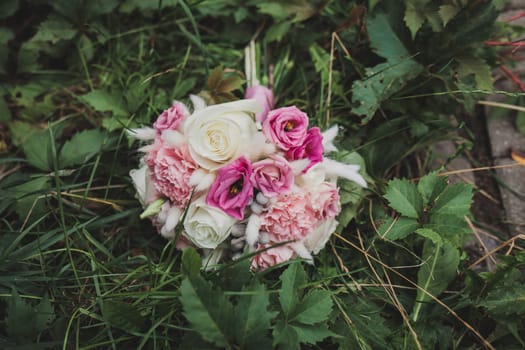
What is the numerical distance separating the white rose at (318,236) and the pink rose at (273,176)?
151mm

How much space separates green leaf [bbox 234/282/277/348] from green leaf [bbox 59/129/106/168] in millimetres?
730

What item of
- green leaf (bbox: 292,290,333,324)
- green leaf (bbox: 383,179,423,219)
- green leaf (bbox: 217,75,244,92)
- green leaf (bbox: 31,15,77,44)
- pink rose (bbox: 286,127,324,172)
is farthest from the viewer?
green leaf (bbox: 31,15,77,44)

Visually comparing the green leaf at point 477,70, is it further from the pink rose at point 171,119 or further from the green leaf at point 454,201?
the pink rose at point 171,119

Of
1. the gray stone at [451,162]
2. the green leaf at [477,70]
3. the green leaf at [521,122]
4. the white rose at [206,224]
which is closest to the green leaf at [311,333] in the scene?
the white rose at [206,224]

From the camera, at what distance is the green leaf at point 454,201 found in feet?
3.94

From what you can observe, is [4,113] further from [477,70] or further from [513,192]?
[513,192]

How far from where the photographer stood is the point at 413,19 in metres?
1.36

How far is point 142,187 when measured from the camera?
1196 mm

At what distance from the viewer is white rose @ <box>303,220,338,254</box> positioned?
1159mm

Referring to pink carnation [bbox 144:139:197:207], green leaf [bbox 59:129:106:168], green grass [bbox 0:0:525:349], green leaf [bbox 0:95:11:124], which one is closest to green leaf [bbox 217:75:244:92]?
green grass [bbox 0:0:525:349]

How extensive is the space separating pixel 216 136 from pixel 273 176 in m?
0.16

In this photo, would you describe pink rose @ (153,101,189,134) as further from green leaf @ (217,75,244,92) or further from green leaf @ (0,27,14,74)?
green leaf @ (0,27,14,74)

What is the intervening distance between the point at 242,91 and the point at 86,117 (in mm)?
532

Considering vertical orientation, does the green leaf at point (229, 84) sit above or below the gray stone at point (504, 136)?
above
